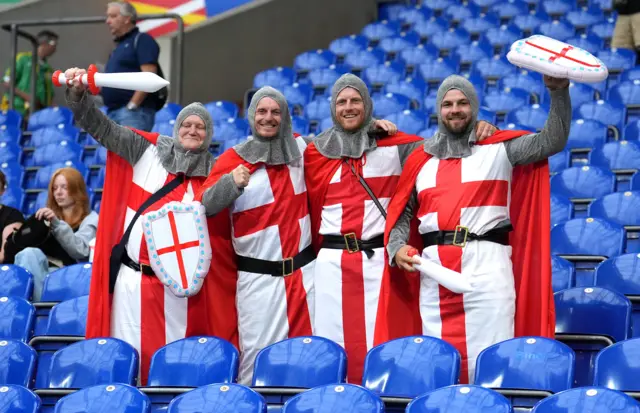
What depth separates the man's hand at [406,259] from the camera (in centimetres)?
511

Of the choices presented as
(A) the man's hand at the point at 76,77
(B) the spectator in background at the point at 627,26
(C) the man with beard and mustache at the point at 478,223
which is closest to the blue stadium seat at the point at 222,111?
(B) the spectator in background at the point at 627,26

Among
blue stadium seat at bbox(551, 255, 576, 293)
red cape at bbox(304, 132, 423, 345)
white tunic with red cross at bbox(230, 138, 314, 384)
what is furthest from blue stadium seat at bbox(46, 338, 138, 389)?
blue stadium seat at bbox(551, 255, 576, 293)

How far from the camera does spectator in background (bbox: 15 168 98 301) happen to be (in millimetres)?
6758

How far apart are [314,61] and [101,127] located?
19.2ft

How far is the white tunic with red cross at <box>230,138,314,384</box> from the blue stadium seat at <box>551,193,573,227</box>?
1822mm

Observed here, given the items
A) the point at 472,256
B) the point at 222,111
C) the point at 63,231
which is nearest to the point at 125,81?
the point at 63,231

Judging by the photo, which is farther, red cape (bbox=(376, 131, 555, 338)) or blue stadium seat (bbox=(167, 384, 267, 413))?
red cape (bbox=(376, 131, 555, 338))

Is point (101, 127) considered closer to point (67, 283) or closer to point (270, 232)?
point (270, 232)

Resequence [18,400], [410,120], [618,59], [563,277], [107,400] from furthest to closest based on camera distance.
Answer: [618,59], [410,120], [563,277], [18,400], [107,400]

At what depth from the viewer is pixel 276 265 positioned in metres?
5.54

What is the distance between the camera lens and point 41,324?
6.44 m

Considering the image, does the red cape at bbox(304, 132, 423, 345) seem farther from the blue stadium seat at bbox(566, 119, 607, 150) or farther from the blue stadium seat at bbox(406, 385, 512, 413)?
the blue stadium seat at bbox(566, 119, 607, 150)

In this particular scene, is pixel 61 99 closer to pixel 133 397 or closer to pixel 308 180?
pixel 308 180

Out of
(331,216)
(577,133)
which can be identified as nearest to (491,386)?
(331,216)
